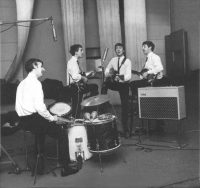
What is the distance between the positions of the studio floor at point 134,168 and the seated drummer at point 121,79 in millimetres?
491

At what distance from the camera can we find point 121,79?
5586 mm

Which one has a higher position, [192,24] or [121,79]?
[192,24]

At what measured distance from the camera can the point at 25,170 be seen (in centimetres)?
407

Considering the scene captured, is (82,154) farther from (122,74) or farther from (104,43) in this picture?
(104,43)

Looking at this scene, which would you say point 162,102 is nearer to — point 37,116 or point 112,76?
point 112,76

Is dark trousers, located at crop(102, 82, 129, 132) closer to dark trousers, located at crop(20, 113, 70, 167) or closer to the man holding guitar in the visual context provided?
the man holding guitar

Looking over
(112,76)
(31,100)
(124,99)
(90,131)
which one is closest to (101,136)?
(90,131)

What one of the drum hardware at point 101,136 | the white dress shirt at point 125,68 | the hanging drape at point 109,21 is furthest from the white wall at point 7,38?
the drum hardware at point 101,136

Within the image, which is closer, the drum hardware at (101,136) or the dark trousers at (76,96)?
the drum hardware at (101,136)

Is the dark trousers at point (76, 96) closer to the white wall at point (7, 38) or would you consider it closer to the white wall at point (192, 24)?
the white wall at point (7, 38)

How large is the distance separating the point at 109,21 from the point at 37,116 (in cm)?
489

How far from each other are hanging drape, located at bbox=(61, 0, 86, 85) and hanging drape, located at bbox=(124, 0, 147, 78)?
1.23 m

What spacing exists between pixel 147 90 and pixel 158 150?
0.96 meters

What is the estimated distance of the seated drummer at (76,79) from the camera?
5.79 metres
